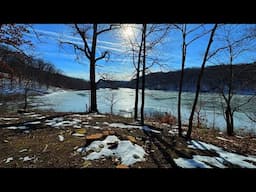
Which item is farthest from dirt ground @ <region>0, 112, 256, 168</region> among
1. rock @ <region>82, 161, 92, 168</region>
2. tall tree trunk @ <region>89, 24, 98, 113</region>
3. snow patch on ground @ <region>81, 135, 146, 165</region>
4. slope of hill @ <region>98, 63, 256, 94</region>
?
tall tree trunk @ <region>89, 24, 98, 113</region>

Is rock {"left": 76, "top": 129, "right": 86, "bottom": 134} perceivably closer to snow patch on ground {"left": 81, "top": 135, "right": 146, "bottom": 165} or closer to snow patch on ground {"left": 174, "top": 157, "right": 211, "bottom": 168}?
snow patch on ground {"left": 81, "top": 135, "right": 146, "bottom": 165}

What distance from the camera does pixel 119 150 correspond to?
3.17 metres

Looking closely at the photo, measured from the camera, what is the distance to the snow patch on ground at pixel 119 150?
2.90 m

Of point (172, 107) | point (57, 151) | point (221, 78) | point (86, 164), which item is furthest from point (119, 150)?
point (172, 107)

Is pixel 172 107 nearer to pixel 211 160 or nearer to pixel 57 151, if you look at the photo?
pixel 211 160

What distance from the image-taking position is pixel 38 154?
2984 millimetres

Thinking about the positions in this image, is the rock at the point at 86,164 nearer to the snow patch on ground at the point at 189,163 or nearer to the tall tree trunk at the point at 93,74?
the snow patch on ground at the point at 189,163

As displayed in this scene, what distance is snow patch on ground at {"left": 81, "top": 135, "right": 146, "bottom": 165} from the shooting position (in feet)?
9.53
